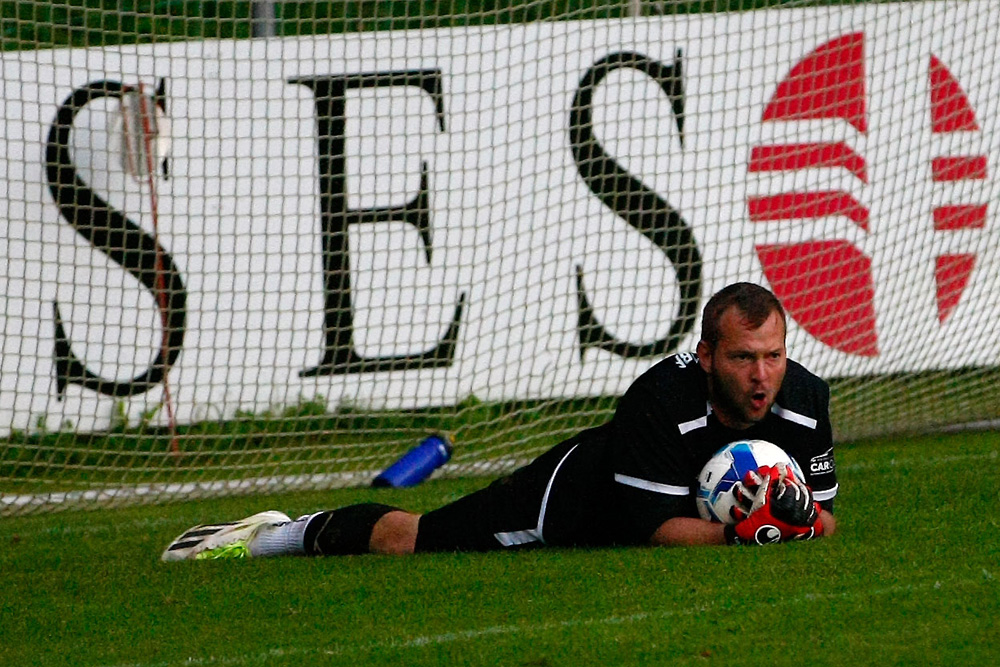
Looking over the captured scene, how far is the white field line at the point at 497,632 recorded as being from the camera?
395 cm

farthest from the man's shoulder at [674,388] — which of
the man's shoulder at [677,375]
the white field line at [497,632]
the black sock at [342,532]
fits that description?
the black sock at [342,532]

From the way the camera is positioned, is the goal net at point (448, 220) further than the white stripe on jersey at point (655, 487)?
Yes

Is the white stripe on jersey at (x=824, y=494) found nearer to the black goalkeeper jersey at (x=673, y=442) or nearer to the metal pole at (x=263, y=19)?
the black goalkeeper jersey at (x=673, y=442)

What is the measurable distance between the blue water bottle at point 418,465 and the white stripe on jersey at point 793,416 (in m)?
2.79

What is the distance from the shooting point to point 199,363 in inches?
313

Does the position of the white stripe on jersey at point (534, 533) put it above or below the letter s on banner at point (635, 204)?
below

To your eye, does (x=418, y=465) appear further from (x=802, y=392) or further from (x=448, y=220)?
(x=802, y=392)

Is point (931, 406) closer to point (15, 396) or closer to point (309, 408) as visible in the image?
point (309, 408)

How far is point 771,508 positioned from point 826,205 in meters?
4.04

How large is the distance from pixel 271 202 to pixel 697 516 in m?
3.63

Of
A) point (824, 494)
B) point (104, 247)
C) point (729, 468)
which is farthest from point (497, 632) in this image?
point (104, 247)

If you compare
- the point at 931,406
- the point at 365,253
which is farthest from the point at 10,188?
the point at 931,406

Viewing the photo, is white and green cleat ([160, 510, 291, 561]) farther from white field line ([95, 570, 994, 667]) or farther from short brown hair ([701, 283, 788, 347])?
short brown hair ([701, 283, 788, 347])

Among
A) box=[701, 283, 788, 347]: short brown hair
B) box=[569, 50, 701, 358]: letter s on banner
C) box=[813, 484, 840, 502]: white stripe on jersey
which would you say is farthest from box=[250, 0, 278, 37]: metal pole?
box=[813, 484, 840, 502]: white stripe on jersey
